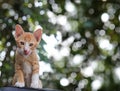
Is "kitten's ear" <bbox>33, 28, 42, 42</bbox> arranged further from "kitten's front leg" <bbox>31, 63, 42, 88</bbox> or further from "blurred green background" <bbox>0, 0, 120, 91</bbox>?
"blurred green background" <bbox>0, 0, 120, 91</bbox>

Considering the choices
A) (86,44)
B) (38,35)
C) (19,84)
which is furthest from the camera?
(86,44)

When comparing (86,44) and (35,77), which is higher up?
(86,44)

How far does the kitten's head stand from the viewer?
1.93 m

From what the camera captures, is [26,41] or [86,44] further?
[86,44]

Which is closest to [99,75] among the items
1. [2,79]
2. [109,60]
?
[109,60]

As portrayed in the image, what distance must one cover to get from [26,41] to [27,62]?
0.32ft

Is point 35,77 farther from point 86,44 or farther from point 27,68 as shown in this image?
point 86,44

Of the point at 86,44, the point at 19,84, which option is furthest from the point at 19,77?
the point at 86,44

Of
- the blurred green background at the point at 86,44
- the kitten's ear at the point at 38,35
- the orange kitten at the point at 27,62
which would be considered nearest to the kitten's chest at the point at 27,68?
A: the orange kitten at the point at 27,62

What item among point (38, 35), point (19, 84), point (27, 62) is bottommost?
point (19, 84)

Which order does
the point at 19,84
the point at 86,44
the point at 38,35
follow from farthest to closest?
the point at 86,44 → the point at 38,35 → the point at 19,84

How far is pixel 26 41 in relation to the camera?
1.96 m

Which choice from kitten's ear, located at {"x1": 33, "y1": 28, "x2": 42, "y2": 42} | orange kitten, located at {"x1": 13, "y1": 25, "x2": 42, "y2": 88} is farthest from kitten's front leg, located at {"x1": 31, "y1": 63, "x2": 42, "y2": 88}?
kitten's ear, located at {"x1": 33, "y1": 28, "x2": 42, "y2": 42}

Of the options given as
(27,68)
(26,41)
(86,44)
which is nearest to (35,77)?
(27,68)
